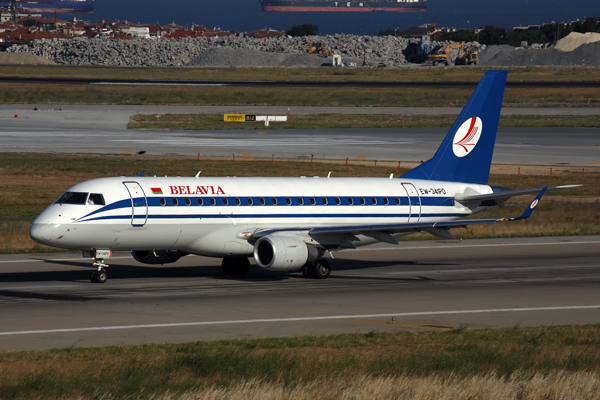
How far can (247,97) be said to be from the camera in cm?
14075

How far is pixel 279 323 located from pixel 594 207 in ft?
128

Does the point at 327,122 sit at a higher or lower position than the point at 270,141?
higher

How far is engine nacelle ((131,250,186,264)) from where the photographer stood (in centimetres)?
3303

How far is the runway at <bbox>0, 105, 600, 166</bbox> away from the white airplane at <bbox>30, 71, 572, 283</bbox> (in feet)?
136

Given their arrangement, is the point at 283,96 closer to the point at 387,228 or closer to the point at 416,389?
the point at 387,228

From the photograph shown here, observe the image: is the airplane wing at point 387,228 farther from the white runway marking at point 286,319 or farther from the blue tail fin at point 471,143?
the blue tail fin at point 471,143

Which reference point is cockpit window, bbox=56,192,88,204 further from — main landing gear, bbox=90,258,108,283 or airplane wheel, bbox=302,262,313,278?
airplane wheel, bbox=302,262,313,278

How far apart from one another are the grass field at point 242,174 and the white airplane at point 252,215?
35.9ft

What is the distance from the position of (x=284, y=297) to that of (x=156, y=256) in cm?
682

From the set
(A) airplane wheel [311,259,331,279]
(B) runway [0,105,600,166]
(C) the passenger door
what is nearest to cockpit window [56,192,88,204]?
(C) the passenger door

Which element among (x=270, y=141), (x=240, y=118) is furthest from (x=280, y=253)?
(x=240, y=118)

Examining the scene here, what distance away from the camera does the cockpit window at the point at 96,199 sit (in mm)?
30125

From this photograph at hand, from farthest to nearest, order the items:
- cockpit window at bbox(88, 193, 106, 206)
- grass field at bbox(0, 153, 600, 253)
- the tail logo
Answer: grass field at bbox(0, 153, 600, 253) < the tail logo < cockpit window at bbox(88, 193, 106, 206)

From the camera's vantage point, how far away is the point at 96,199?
30.2 meters
